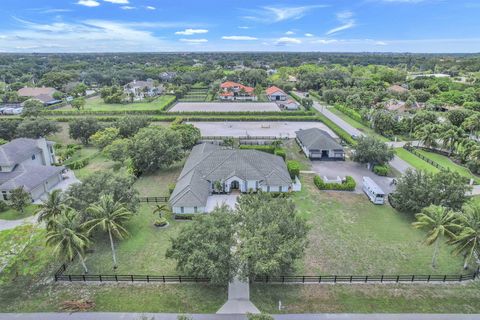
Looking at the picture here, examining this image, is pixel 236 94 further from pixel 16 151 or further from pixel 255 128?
pixel 16 151

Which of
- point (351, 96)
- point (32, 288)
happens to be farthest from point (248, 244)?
point (351, 96)

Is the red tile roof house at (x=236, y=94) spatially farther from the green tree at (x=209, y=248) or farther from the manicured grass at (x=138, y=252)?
the green tree at (x=209, y=248)

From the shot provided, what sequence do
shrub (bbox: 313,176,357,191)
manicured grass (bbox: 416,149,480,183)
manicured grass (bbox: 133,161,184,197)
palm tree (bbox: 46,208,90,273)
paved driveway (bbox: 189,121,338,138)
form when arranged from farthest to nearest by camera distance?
paved driveway (bbox: 189,121,338,138), manicured grass (bbox: 416,149,480,183), shrub (bbox: 313,176,357,191), manicured grass (bbox: 133,161,184,197), palm tree (bbox: 46,208,90,273)

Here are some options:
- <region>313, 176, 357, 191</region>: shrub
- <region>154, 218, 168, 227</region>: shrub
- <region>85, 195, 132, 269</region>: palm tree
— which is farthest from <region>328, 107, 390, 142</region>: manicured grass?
<region>85, 195, 132, 269</region>: palm tree

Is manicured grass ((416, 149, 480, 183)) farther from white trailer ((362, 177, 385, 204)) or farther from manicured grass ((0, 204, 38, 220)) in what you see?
manicured grass ((0, 204, 38, 220))

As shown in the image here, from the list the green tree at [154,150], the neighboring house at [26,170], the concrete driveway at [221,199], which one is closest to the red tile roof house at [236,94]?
the green tree at [154,150]

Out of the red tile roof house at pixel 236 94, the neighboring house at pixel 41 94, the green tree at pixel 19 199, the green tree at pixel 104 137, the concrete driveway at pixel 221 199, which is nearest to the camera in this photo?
the green tree at pixel 19 199

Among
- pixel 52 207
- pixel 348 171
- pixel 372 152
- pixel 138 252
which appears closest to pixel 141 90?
pixel 348 171
